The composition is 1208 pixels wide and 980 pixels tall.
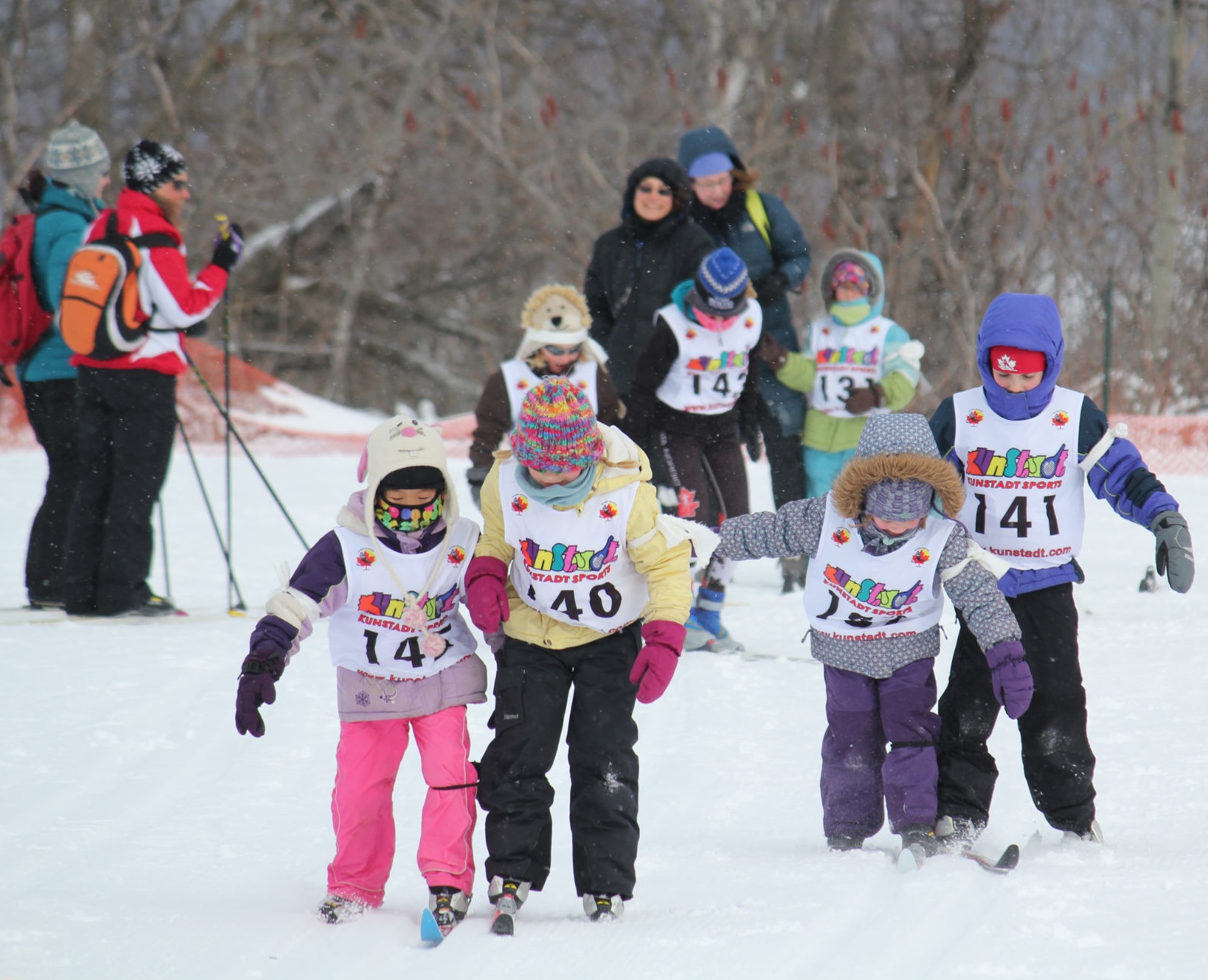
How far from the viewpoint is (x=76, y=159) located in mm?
6426

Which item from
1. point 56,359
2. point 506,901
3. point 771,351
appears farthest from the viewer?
point 56,359

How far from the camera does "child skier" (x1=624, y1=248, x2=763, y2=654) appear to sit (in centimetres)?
605

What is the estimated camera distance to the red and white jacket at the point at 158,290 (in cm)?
614

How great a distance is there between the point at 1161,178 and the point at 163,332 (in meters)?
12.1

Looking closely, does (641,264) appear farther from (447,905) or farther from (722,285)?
(447,905)

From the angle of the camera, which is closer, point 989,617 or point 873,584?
point 989,617

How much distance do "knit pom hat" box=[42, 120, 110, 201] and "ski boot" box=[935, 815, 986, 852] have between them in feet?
15.2

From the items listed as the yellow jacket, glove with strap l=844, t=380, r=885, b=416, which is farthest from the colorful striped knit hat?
glove with strap l=844, t=380, r=885, b=416

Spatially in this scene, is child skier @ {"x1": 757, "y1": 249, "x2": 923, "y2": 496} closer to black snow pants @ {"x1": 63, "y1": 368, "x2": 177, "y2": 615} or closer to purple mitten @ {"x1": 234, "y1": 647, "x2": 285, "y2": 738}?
black snow pants @ {"x1": 63, "y1": 368, "x2": 177, "y2": 615}

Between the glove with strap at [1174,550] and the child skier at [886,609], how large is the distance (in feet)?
1.40

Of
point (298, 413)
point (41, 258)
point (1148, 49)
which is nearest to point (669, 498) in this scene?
point (41, 258)

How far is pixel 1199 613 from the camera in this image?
21.8ft

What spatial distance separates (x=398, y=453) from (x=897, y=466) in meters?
1.22

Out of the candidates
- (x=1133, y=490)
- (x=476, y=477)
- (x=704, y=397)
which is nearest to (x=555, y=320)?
(x=476, y=477)
